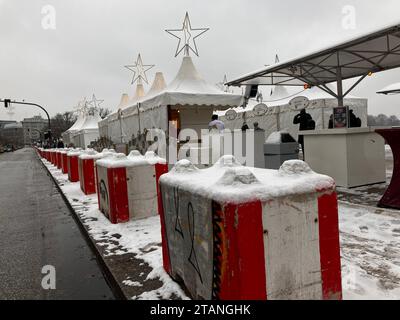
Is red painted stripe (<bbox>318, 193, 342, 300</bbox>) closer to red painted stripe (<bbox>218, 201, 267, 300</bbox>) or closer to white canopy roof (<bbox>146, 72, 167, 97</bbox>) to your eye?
red painted stripe (<bbox>218, 201, 267, 300</bbox>)

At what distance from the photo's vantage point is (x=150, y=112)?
12.5 metres

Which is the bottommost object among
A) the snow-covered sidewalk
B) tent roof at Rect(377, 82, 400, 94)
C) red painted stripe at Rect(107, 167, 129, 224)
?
the snow-covered sidewalk

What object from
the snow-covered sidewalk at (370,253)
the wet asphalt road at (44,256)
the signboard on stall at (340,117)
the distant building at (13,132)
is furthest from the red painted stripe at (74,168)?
the distant building at (13,132)

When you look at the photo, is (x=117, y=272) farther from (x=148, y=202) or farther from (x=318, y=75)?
(x=318, y=75)

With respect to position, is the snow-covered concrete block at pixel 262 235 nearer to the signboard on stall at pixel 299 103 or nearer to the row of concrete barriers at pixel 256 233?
the row of concrete barriers at pixel 256 233

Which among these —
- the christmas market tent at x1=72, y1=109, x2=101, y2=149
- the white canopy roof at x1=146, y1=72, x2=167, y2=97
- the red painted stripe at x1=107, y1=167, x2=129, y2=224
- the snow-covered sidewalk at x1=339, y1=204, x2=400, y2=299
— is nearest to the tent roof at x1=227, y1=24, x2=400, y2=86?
the white canopy roof at x1=146, y1=72, x2=167, y2=97

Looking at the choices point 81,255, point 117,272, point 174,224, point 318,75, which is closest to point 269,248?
point 174,224

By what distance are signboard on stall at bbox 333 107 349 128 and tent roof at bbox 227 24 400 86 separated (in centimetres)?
159

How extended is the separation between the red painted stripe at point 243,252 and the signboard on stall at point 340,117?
6.75 m

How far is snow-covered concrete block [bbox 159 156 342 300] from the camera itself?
2105 mm

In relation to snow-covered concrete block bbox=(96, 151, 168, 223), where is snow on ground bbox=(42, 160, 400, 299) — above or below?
below

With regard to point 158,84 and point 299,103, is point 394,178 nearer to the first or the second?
point 158,84

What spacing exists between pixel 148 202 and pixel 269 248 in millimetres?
3796
